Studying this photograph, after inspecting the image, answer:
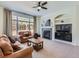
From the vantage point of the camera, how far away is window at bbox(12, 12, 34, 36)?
719 cm

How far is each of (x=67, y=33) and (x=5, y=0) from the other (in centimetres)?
459

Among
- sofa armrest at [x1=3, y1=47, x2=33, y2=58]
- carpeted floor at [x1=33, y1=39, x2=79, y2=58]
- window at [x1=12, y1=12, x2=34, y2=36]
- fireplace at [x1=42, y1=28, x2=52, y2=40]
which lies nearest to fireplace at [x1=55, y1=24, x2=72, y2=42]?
fireplace at [x1=42, y1=28, x2=52, y2=40]

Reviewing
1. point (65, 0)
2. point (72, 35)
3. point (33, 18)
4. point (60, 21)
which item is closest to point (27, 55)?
point (65, 0)

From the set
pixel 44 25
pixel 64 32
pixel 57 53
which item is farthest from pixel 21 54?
pixel 44 25

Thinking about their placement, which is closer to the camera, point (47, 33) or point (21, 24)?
point (21, 24)

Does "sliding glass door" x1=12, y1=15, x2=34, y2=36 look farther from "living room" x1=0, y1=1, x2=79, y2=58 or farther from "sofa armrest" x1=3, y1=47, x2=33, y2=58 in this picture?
"sofa armrest" x1=3, y1=47, x2=33, y2=58

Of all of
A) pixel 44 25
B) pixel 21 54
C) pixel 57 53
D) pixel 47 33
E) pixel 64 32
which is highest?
pixel 44 25

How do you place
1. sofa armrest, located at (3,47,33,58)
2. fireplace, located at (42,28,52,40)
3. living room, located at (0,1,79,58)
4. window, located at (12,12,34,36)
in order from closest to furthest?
sofa armrest, located at (3,47,33,58) → living room, located at (0,1,79,58) → window, located at (12,12,34,36) → fireplace, located at (42,28,52,40)

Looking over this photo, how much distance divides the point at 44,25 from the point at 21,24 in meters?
2.46

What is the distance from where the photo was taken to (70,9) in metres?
5.96

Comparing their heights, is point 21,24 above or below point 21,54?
above

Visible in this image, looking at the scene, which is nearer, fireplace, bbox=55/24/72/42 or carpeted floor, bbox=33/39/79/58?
carpeted floor, bbox=33/39/79/58

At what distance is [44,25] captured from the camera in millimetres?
8992

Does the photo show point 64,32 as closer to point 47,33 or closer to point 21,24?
point 47,33
